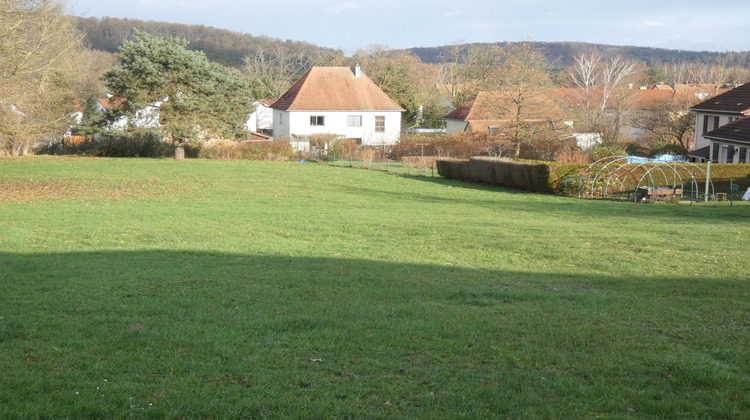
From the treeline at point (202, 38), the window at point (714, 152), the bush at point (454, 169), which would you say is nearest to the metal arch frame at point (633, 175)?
the bush at point (454, 169)

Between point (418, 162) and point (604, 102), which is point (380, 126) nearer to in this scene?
point (418, 162)

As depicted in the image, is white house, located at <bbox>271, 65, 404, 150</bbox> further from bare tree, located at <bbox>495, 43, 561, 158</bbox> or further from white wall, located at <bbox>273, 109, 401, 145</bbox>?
bare tree, located at <bbox>495, 43, 561, 158</bbox>

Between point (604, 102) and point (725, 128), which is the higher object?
point (604, 102)

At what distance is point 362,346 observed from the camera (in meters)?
6.32

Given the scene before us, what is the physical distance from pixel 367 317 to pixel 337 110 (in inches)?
2281

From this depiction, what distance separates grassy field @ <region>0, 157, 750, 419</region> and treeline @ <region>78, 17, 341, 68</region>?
94.1 m

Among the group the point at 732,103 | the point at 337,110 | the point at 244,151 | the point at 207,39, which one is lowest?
the point at 244,151

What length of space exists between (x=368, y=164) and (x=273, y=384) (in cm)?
3874

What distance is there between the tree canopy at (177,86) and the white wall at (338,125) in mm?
19242

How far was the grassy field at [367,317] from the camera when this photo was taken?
4867mm

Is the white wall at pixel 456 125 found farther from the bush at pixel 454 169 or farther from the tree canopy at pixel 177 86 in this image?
the tree canopy at pixel 177 86

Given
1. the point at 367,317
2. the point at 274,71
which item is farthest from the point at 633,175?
the point at 274,71

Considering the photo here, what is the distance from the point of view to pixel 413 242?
15.3 metres

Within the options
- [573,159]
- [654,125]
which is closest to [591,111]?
[654,125]
